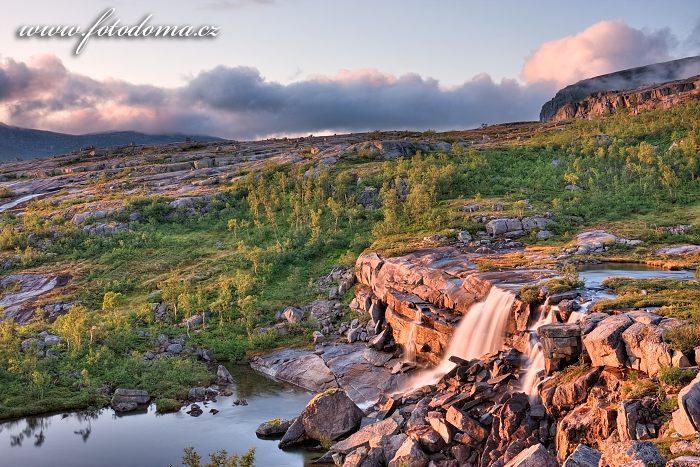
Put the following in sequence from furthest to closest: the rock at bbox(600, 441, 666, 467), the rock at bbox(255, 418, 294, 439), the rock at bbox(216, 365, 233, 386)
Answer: the rock at bbox(216, 365, 233, 386)
the rock at bbox(255, 418, 294, 439)
the rock at bbox(600, 441, 666, 467)

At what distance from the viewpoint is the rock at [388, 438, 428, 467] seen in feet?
84.6

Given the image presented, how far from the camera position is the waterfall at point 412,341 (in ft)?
138

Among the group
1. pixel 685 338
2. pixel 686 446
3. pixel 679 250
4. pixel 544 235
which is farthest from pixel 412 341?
pixel 686 446

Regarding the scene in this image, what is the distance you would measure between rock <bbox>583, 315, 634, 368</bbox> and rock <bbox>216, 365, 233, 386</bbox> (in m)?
26.8

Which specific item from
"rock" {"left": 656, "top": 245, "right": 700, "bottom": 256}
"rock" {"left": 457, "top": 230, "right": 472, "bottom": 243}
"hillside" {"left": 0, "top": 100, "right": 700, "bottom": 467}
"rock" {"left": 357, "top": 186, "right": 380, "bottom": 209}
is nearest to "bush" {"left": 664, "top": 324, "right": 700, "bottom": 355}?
"hillside" {"left": 0, "top": 100, "right": 700, "bottom": 467}

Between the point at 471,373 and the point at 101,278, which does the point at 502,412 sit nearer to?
the point at 471,373

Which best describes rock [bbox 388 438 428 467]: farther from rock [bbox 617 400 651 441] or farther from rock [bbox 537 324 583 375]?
rock [bbox 617 400 651 441]

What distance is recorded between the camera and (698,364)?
2208cm

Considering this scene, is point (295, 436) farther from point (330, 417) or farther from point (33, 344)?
point (33, 344)

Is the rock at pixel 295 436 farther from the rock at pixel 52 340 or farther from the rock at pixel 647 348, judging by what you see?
the rock at pixel 52 340

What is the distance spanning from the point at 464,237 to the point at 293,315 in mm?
17294

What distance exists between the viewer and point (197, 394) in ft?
137

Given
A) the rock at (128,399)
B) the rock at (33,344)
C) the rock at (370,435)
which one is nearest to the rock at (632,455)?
the rock at (370,435)

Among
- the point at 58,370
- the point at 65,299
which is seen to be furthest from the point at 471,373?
the point at 65,299
